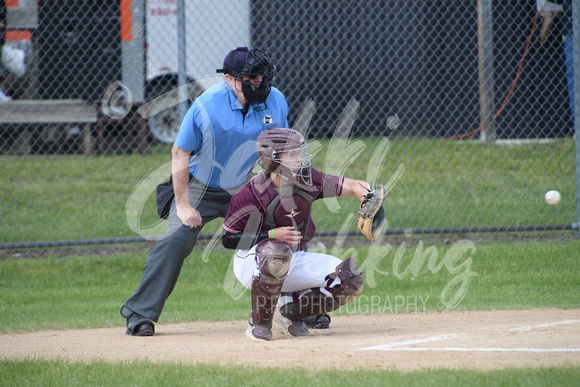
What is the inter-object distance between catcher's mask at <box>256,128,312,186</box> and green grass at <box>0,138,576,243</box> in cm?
320

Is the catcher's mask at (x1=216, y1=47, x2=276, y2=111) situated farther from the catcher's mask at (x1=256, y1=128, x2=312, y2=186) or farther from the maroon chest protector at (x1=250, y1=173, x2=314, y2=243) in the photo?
the maroon chest protector at (x1=250, y1=173, x2=314, y2=243)

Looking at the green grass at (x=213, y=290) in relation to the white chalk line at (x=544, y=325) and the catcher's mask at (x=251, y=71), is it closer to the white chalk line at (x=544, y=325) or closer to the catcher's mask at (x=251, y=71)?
the white chalk line at (x=544, y=325)

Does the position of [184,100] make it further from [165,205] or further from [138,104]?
[138,104]

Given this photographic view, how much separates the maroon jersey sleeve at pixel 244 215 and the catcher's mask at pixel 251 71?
75 centimetres

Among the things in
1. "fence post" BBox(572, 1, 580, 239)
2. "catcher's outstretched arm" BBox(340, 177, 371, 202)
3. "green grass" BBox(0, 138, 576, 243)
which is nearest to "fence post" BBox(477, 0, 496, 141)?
"green grass" BBox(0, 138, 576, 243)

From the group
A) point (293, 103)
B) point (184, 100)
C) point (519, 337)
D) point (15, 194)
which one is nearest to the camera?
point (519, 337)

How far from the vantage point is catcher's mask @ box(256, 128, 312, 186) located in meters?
3.83

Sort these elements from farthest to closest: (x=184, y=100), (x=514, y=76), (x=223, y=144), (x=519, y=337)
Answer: (x=514, y=76) → (x=184, y=100) → (x=223, y=144) → (x=519, y=337)

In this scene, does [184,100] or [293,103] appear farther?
[293,103]

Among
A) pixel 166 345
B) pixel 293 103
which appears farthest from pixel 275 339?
pixel 293 103

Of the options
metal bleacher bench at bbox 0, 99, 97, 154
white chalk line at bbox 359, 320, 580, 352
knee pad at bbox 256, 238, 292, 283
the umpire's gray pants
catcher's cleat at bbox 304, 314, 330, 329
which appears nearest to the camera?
white chalk line at bbox 359, 320, 580, 352

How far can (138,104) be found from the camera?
8.76m

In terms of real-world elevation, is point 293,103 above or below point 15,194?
above

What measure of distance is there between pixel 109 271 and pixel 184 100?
74.9 inches
